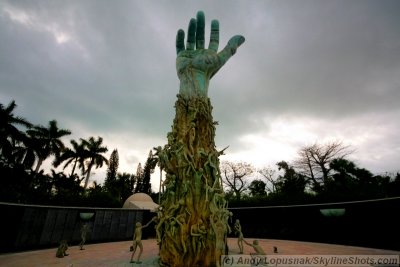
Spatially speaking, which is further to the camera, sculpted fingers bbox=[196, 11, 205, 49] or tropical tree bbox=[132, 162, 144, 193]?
tropical tree bbox=[132, 162, 144, 193]

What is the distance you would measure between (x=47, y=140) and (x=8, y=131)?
25.4ft

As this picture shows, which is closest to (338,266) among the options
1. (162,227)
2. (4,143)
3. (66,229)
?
(162,227)

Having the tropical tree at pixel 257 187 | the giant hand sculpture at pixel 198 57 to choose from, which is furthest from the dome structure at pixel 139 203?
the giant hand sculpture at pixel 198 57

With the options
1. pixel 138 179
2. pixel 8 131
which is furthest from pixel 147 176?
pixel 8 131

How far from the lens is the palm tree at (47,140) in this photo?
28641 millimetres

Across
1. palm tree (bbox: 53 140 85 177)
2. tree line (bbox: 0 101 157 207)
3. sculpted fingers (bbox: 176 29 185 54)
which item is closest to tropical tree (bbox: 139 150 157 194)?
tree line (bbox: 0 101 157 207)

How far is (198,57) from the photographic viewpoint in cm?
922

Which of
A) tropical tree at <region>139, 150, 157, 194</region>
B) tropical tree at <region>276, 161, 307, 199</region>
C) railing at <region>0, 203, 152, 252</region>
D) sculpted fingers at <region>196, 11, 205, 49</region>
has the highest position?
tropical tree at <region>139, 150, 157, 194</region>

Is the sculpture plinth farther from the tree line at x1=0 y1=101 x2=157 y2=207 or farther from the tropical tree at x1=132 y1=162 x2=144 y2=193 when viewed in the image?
the tropical tree at x1=132 y1=162 x2=144 y2=193

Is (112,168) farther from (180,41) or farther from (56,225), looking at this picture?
(180,41)

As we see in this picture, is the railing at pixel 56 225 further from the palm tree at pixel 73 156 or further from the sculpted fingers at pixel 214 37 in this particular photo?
the palm tree at pixel 73 156

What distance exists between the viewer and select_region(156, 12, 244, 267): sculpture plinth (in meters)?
7.07

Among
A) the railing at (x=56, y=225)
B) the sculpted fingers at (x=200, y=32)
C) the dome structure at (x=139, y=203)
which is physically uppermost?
the sculpted fingers at (x=200, y=32)

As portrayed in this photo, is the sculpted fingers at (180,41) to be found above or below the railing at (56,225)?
above
